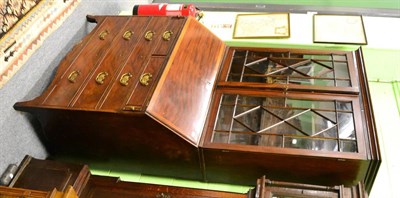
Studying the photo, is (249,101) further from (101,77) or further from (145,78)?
(101,77)

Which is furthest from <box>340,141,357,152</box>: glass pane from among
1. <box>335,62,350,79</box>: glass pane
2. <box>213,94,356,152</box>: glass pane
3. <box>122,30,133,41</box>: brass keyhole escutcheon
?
<box>122,30,133,41</box>: brass keyhole escutcheon

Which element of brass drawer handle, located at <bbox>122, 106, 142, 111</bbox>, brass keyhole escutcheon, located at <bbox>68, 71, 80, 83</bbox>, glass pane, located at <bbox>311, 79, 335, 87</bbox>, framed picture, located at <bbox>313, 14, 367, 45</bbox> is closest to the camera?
brass drawer handle, located at <bbox>122, 106, 142, 111</bbox>

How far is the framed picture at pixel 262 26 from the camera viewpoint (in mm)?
2826

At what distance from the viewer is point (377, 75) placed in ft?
9.04

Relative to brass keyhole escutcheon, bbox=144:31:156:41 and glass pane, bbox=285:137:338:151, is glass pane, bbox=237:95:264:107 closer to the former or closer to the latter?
glass pane, bbox=285:137:338:151

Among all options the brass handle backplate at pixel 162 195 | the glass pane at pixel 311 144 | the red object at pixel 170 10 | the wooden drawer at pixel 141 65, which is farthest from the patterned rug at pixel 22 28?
the glass pane at pixel 311 144

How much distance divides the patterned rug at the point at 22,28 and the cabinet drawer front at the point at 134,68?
55 cm

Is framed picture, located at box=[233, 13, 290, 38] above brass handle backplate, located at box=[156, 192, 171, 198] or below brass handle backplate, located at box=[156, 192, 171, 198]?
above

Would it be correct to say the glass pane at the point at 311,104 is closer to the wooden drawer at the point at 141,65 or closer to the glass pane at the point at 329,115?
the glass pane at the point at 329,115

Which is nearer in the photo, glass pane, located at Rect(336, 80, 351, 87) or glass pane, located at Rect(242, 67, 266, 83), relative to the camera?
glass pane, located at Rect(336, 80, 351, 87)

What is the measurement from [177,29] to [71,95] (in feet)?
2.45

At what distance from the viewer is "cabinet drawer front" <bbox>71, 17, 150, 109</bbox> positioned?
2015 mm

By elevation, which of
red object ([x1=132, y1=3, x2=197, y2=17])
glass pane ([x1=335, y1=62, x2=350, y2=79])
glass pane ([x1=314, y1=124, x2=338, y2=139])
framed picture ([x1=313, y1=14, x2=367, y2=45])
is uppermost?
framed picture ([x1=313, y1=14, x2=367, y2=45])

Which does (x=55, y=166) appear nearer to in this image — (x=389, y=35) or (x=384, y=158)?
(x=384, y=158)
